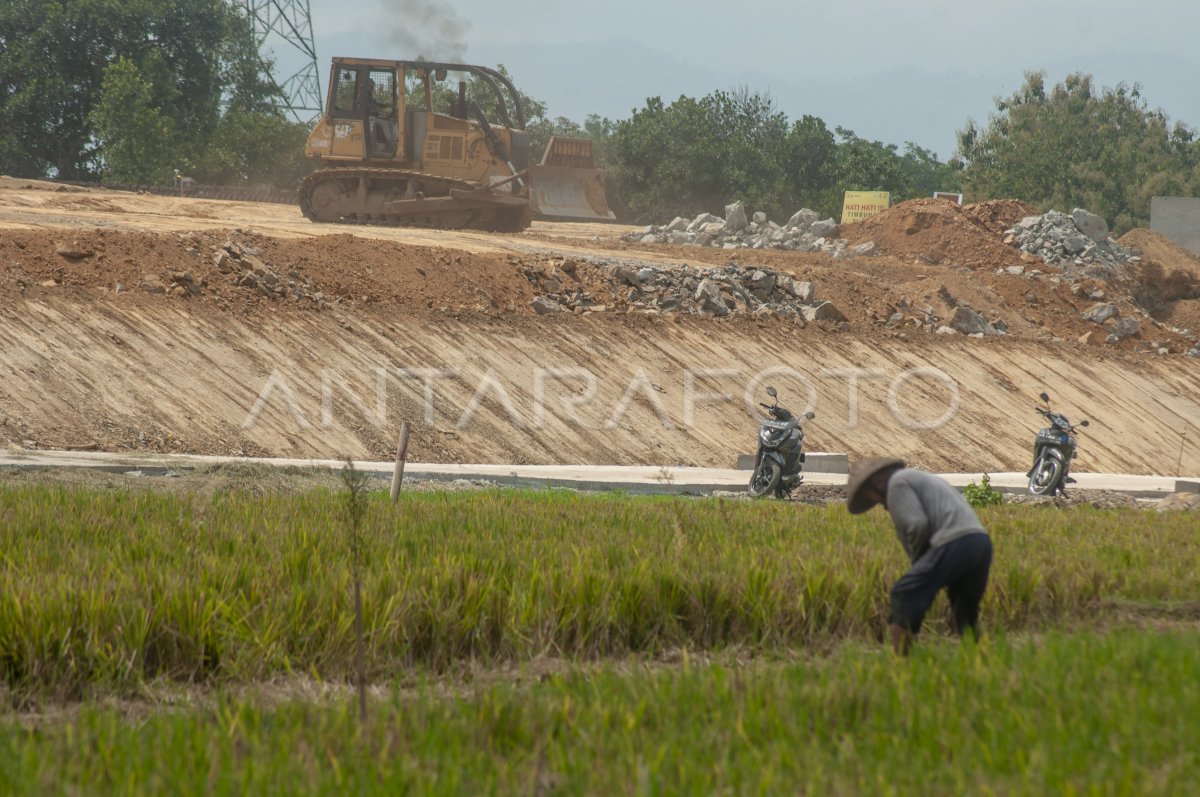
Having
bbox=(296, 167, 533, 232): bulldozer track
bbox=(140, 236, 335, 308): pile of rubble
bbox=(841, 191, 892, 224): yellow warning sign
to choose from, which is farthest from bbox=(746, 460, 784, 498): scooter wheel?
bbox=(841, 191, 892, 224): yellow warning sign

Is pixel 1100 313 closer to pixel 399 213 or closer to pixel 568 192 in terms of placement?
pixel 399 213

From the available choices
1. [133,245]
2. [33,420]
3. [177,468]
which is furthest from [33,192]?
[177,468]

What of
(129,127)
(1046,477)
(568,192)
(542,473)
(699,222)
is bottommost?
(542,473)

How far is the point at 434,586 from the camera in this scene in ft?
23.9

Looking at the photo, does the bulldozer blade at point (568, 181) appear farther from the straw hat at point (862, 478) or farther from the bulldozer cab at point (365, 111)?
the straw hat at point (862, 478)

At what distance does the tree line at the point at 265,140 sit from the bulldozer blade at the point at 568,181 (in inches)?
441

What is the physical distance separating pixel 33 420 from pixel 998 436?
16.7 meters

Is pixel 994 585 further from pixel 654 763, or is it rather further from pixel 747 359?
pixel 747 359

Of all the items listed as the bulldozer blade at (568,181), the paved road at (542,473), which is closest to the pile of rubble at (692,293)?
the paved road at (542,473)

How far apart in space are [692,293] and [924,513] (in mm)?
19801

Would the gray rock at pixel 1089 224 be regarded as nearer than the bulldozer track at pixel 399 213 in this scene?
No

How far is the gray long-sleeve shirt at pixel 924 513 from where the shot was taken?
6.39m

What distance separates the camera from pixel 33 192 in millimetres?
34094

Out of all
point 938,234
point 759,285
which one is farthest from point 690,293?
point 938,234
